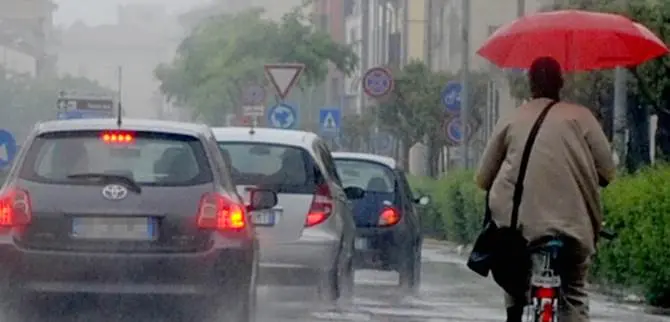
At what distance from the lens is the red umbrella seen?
12102 mm

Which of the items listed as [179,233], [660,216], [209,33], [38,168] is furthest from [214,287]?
[209,33]

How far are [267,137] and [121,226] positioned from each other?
16.4ft

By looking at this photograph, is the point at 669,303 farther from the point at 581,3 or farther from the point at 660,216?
the point at 581,3

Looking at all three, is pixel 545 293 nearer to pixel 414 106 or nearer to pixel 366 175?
pixel 366 175

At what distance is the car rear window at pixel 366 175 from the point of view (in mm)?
22453

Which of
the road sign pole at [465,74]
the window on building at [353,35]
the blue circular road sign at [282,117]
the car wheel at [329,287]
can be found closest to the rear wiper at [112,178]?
the car wheel at [329,287]

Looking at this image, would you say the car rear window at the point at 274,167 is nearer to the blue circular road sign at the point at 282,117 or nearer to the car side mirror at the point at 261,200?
the car side mirror at the point at 261,200

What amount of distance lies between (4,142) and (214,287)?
2227cm

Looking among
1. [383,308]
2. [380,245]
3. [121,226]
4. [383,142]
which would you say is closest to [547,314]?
[121,226]

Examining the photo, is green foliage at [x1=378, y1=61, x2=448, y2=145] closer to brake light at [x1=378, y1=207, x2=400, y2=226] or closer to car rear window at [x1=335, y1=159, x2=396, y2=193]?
car rear window at [x1=335, y1=159, x2=396, y2=193]

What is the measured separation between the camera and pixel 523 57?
1277cm

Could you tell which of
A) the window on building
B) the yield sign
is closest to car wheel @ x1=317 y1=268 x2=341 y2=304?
the yield sign

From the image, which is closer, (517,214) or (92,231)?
(517,214)

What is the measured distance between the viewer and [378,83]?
149 feet
